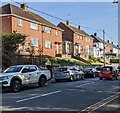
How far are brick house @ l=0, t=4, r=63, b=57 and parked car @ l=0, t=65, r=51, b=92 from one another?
14.5 metres

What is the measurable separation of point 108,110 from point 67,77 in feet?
57.6

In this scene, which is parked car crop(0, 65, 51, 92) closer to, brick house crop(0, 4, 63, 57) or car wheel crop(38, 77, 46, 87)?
car wheel crop(38, 77, 46, 87)

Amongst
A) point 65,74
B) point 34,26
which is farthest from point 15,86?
point 34,26

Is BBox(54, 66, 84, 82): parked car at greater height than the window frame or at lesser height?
Result: lesser

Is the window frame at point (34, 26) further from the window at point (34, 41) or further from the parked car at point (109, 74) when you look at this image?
the parked car at point (109, 74)

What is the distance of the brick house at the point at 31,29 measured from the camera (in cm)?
4362

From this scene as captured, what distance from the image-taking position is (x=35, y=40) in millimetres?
49906

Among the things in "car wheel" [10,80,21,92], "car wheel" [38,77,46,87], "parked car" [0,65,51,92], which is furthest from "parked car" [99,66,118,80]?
"car wheel" [10,80,21,92]

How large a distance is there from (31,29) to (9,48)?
682 inches

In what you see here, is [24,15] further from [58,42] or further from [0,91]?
[0,91]

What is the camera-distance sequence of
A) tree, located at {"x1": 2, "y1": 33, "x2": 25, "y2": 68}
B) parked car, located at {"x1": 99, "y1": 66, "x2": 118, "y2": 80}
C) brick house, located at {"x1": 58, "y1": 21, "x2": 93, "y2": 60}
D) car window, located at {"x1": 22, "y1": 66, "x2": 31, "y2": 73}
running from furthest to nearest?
brick house, located at {"x1": 58, "y1": 21, "x2": 93, "y2": 60} < parked car, located at {"x1": 99, "y1": 66, "x2": 118, "y2": 80} < tree, located at {"x1": 2, "y1": 33, "x2": 25, "y2": 68} < car window, located at {"x1": 22, "y1": 66, "x2": 31, "y2": 73}

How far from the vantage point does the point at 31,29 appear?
48844 millimetres

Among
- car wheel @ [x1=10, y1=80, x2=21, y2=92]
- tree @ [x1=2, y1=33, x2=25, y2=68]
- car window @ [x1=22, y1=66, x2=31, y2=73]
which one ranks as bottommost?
car wheel @ [x1=10, y1=80, x2=21, y2=92]

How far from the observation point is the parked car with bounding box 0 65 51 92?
19062mm
